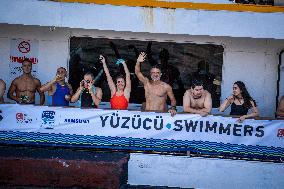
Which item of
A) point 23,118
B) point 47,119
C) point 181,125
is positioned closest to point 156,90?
point 181,125

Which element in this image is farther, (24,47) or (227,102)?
(24,47)

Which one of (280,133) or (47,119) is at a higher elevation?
(47,119)

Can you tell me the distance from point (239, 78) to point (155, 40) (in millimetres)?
2267

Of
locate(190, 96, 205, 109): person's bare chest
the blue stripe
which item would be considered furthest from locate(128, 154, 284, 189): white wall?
locate(190, 96, 205, 109): person's bare chest

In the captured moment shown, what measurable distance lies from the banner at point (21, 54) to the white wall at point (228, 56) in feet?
0.34

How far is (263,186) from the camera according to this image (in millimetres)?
7648

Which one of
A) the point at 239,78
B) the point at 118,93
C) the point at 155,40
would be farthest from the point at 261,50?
the point at 118,93

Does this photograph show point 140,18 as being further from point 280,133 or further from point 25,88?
point 280,133

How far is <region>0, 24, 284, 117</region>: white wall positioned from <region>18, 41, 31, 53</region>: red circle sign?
15 centimetres

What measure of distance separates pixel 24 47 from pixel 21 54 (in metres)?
0.19

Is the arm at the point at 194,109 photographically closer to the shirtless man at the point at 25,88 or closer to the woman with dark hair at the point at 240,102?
the woman with dark hair at the point at 240,102

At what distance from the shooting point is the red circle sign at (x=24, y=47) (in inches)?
388

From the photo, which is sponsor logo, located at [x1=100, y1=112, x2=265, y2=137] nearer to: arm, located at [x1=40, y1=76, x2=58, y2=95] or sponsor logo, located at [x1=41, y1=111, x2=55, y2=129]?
sponsor logo, located at [x1=41, y1=111, x2=55, y2=129]

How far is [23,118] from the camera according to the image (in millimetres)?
7762
